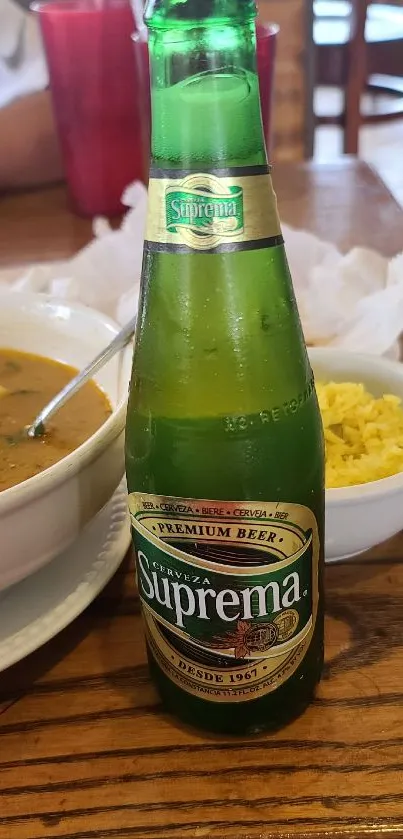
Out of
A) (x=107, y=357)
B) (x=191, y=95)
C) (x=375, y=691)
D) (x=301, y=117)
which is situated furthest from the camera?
(x=301, y=117)

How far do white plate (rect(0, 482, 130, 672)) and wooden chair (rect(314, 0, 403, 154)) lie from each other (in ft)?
7.48

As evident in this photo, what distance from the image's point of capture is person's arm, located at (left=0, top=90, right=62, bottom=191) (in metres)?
1.67

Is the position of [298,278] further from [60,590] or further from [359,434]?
[60,590]

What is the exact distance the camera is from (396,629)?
60cm

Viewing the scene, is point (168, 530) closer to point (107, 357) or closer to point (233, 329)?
point (233, 329)

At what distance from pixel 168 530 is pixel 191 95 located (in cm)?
25

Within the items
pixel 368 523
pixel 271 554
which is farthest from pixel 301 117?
pixel 271 554

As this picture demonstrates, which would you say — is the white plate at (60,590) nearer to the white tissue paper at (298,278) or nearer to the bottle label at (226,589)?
the bottle label at (226,589)

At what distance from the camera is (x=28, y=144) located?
1695 mm

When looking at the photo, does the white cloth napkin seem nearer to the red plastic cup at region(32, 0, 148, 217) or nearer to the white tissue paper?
the red plastic cup at region(32, 0, 148, 217)

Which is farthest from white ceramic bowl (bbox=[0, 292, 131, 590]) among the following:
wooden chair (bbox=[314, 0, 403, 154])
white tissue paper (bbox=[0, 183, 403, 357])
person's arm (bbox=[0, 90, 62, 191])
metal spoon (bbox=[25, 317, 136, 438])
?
wooden chair (bbox=[314, 0, 403, 154])

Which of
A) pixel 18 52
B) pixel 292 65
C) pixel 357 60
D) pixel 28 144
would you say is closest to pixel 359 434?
pixel 28 144

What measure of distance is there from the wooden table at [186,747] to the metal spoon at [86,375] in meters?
0.15

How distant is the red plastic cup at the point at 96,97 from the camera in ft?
4.23
